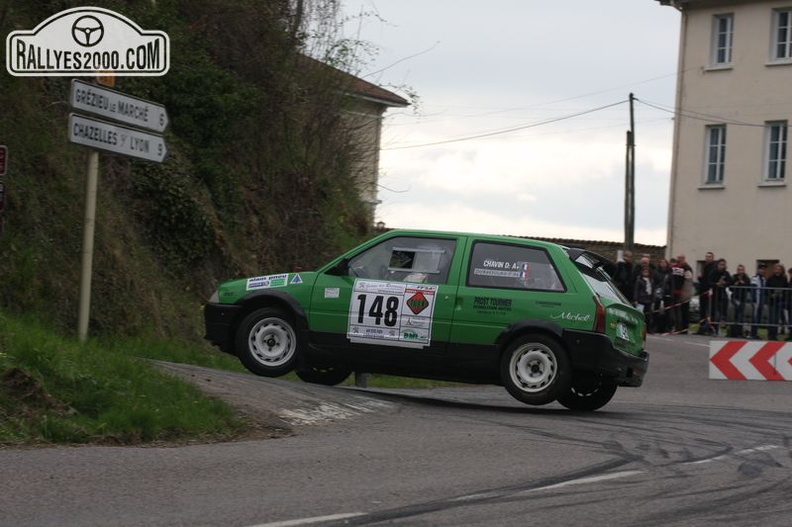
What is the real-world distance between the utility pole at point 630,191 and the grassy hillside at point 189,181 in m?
20.2

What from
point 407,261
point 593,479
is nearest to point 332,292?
point 407,261

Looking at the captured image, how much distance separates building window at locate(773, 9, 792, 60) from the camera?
43.0 meters

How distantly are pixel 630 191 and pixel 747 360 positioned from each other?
103 ft

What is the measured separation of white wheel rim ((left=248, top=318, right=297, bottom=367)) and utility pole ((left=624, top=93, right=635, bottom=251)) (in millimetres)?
36025

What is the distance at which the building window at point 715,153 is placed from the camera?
147ft

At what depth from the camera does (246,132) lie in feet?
82.1

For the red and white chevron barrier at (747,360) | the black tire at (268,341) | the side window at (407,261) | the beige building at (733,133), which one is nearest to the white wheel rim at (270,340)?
the black tire at (268,341)

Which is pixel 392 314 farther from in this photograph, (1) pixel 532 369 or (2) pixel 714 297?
(2) pixel 714 297

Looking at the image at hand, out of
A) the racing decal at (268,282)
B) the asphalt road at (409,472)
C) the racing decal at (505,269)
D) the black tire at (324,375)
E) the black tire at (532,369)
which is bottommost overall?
the asphalt road at (409,472)

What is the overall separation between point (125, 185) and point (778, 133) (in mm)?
27830

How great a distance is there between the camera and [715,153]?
4506 centimetres

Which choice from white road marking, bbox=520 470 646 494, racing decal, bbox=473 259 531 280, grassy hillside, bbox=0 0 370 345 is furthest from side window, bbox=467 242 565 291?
grassy hillside, bbox=0 0 370 345

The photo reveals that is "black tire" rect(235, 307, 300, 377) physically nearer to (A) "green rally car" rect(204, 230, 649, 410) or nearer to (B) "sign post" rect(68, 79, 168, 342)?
(A) "green rally car" rect(204, 230, 649, 410)

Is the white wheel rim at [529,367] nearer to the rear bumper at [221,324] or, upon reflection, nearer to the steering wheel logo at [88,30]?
the rear bumper at [221,324]
